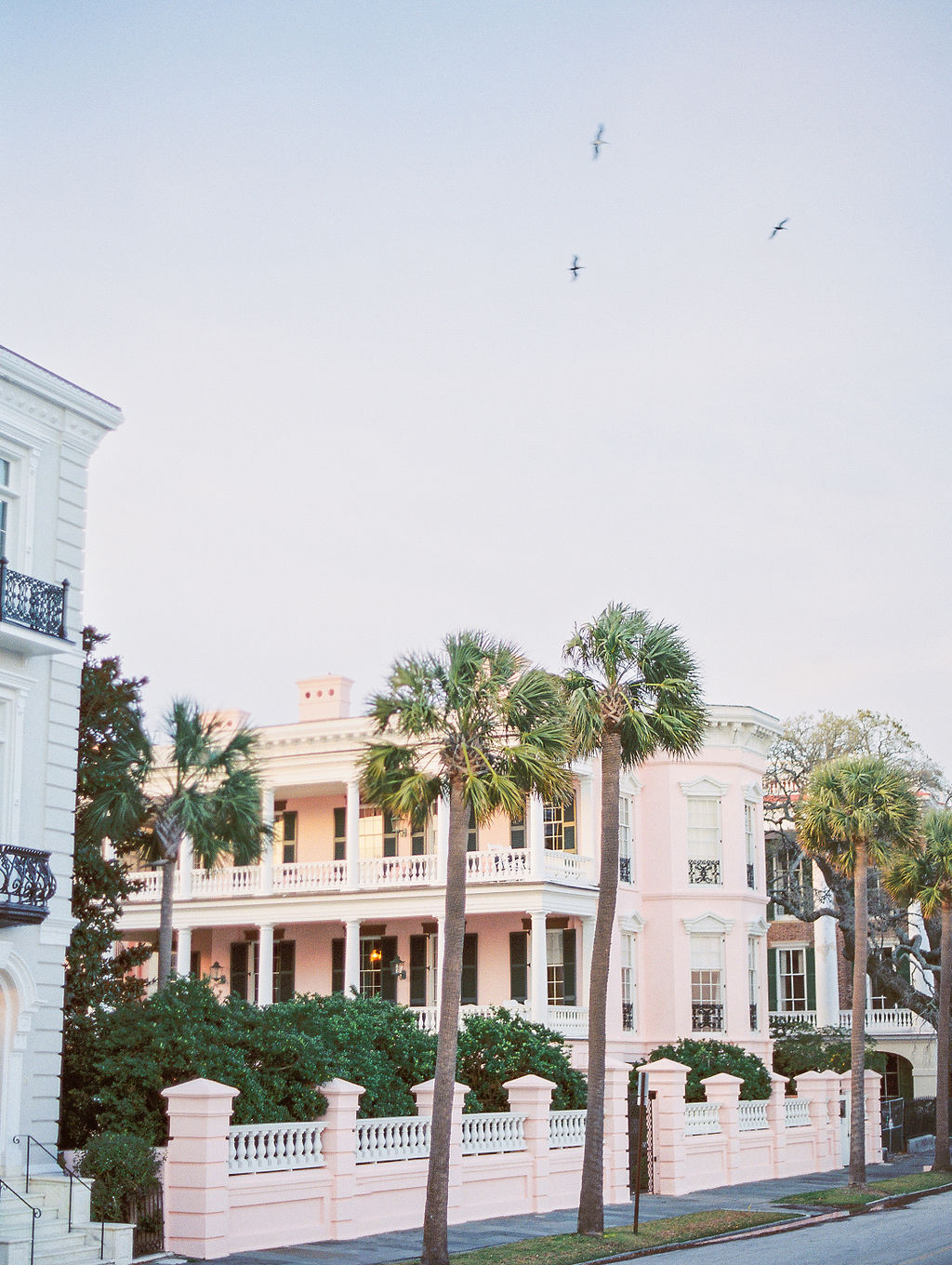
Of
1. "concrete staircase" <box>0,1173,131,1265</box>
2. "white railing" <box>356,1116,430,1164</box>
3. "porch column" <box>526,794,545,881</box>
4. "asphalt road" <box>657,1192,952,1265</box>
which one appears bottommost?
"asphalt road" <box>657,1192,952,1265</box>

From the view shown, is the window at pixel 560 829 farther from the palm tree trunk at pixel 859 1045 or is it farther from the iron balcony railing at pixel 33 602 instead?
the iron balcony railing at pixel 33 602

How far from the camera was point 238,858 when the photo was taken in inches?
1216

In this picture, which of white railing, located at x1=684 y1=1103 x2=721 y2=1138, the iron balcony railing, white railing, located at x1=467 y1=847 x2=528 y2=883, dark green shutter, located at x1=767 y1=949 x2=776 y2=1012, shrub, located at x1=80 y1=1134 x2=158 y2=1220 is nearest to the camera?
shrub, located at x1=80 y1=1134 x2=158 y2=1220

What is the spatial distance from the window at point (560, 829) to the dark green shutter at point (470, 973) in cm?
313

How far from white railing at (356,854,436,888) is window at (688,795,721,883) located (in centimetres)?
785

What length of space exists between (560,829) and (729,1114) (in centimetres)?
1061

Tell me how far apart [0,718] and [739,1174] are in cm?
1947

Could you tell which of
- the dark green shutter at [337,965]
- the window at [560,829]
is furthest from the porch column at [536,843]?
the dark green shutter at [337,965]

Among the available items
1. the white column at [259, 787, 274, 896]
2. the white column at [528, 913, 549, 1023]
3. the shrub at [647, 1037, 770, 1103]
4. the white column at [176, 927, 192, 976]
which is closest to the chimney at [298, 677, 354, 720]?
the white column at [259, 787, 274, 896]

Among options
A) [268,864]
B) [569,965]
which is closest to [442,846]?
[569,965]

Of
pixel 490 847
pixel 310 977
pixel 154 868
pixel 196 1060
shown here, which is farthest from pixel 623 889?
pixel 196 1060

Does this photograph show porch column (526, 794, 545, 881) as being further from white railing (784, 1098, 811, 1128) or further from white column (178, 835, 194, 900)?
white column (178, 835, 194, 900)

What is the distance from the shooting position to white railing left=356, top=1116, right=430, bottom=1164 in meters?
22.5

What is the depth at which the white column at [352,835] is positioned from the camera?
134ft
